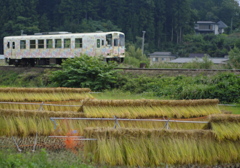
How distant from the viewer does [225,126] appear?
9594mm

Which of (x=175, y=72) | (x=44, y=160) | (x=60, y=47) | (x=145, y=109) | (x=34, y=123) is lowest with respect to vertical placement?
(x=44, y=160)

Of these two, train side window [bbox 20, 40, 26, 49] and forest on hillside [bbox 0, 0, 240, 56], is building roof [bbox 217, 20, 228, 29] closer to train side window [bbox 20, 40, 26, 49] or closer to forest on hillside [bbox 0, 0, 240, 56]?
forest on hillside [bbox 0, 0, 240, 56]

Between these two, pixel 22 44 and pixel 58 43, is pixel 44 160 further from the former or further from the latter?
pixel 22 44

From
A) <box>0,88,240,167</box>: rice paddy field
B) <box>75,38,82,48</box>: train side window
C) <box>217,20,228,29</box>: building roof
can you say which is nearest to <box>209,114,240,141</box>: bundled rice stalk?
<box>0,88,240,167</box>: rice paddy field

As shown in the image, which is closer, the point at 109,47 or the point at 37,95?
the point at 37,95

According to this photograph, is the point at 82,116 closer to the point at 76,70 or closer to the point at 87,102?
the point at 87,102

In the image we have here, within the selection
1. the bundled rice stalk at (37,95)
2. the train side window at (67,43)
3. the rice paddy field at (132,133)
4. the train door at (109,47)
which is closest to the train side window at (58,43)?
the train side window at (67,43)

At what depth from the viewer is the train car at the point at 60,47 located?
95.5 ft

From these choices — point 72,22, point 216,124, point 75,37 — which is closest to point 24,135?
point 216,124

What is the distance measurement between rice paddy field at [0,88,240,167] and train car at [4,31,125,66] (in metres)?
16.3

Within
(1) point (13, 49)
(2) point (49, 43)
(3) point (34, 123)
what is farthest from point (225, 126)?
(1) point (13, 49)

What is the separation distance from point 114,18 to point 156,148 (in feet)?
225

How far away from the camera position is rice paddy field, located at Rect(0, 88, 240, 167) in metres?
8.95

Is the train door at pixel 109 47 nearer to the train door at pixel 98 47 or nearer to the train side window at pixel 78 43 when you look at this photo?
the train door at pixel 98 47
